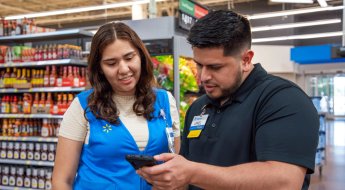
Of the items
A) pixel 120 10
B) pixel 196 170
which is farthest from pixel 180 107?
pixel 120 10

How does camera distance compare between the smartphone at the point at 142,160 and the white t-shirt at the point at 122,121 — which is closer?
the smartphone at the point at 142,160

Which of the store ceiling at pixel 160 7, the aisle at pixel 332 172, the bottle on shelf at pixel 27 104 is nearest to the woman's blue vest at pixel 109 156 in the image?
the bottle on shelf at pixel 27 104

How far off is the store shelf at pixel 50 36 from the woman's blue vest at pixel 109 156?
3204 mm

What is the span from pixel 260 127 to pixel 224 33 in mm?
337

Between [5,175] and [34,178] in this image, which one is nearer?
[34,178]

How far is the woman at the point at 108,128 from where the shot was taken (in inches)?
75.7

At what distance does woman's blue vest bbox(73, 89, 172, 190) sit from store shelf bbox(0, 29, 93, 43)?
3.20 meters

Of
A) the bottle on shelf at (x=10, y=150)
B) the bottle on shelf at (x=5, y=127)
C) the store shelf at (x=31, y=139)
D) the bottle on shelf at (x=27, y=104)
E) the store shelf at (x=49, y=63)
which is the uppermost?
the store shelf at (x=49, y=63)

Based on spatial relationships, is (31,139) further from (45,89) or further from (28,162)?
(45,89)

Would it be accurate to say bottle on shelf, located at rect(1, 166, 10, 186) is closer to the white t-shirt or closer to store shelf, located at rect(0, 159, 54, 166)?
store shelf, located at rect(0, 159, 54, 166)

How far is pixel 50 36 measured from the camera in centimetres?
529

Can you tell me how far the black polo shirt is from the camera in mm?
1117

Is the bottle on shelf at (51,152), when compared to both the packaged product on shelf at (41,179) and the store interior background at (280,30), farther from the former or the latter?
the store interior background at (280,30)

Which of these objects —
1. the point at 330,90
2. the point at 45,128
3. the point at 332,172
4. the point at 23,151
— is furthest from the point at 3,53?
the point at 330,90
